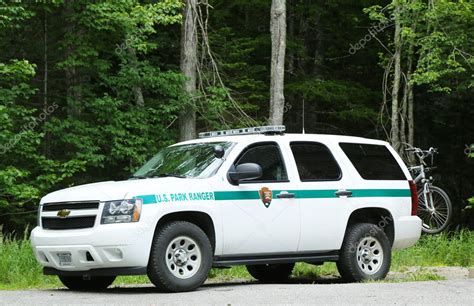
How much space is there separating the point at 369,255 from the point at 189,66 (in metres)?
13.3

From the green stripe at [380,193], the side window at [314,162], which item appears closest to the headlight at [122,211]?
the side window at [314,162]

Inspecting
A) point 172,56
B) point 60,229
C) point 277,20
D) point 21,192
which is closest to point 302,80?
point 172,56

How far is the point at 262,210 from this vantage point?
11.4m

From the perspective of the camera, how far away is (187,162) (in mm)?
11695

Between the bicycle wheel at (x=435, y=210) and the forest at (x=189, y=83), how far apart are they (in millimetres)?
4760

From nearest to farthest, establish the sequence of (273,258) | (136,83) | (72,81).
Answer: (273,258), (136,83), (72,81)

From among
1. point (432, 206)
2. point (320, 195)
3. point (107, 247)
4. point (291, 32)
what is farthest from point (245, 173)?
point (291, 32)

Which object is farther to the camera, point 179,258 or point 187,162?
point 187,162

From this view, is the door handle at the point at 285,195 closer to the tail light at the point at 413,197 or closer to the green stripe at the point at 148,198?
the green stripe at the point at 148,198

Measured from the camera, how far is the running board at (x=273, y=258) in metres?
11.2

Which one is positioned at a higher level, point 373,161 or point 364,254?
point 373,161

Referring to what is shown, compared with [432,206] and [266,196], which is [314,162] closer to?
[266,196]

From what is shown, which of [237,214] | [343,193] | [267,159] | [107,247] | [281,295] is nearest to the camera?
[281,295]

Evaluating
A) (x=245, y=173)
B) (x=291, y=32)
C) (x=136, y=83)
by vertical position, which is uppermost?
(x=291, y=32)
